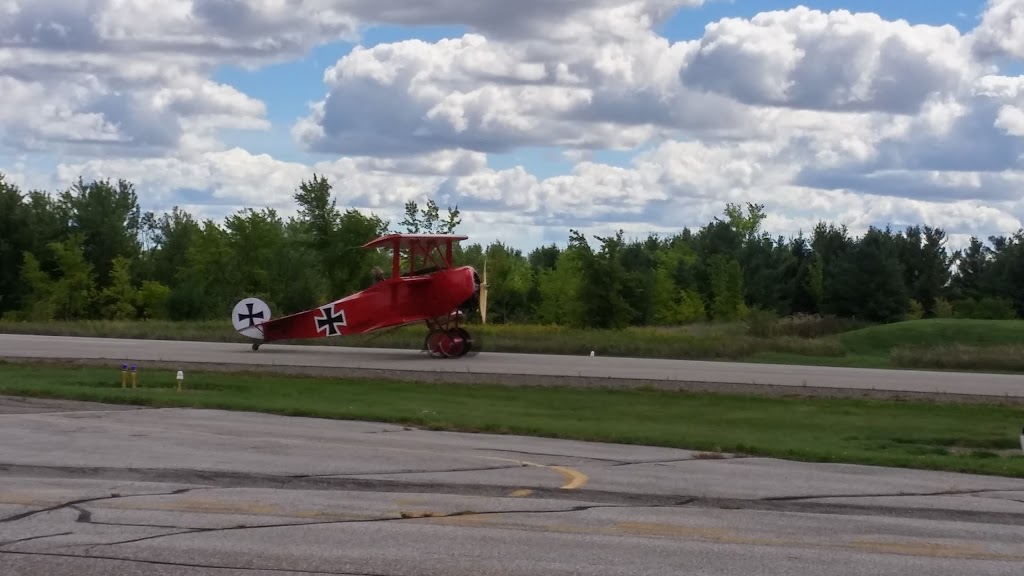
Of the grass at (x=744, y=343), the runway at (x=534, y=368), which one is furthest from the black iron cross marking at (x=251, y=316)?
the grass at (x=744, y=343)

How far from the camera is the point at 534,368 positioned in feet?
100

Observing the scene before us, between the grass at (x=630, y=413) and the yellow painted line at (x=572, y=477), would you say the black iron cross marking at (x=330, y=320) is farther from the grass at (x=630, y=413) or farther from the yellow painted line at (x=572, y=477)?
the yellow painted line at (x=572, y=477)

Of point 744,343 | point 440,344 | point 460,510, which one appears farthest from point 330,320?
point 460,510

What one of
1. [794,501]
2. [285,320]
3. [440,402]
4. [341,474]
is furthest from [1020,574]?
[285,320]

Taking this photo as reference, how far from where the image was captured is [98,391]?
22344mm

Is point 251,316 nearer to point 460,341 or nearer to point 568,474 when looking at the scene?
point 460,341

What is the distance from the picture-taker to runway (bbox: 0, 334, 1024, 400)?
91.2 ft

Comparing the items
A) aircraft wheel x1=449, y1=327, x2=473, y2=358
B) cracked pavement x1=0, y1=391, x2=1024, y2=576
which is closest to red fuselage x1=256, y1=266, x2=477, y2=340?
aircraft wheel x1=449, y1=327, x2=473, y2=358

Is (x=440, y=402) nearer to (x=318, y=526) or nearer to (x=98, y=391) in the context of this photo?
(x=98, y=391)

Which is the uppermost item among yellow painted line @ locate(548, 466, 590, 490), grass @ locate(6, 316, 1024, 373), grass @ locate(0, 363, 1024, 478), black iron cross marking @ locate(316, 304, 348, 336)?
black iron cross marking @ locate(316, 304, 348, 336)

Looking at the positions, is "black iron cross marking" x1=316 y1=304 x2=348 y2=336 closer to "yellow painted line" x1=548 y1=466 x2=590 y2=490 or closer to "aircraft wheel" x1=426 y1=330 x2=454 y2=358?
"aircraft wheel" x1=426 y1=330 x2=454 y2=358

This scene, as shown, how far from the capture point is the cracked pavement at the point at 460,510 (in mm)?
8242

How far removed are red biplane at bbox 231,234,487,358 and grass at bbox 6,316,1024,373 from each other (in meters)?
4.25

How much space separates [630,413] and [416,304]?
1253 cm
